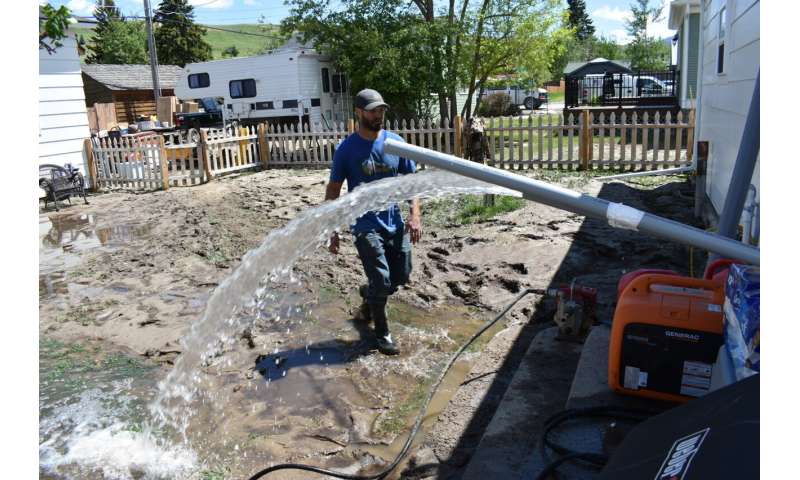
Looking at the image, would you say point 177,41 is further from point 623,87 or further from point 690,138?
point 690,138

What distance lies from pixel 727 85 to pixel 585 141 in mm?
6429

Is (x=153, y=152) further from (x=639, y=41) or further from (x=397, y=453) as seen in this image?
(x=639, y=41)

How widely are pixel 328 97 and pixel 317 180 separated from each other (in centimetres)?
1270

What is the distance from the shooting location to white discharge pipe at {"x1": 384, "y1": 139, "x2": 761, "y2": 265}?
73.7 inches

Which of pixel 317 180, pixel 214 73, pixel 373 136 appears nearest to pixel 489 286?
pixel 373 136

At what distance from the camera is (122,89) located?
37.2 m

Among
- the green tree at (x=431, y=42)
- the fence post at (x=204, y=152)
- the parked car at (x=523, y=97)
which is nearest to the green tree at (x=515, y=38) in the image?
the green tree at (x=431, y=42)

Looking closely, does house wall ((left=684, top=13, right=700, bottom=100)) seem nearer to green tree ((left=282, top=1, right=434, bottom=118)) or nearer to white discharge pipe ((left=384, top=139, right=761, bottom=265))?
green tree ((left=282, top=1, right=434, bottom=118))

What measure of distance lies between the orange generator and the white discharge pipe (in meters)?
1.00

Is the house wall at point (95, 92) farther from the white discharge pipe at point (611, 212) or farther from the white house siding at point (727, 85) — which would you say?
the white discharge pipe at point (611, 212)

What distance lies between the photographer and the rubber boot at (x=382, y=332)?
4.81 metres

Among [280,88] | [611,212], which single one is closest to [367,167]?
[611,212]

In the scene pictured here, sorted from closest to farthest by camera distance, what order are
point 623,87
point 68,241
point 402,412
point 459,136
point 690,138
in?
point 402,412, point 68,241, point 690,138, point 459,136, point 623,87

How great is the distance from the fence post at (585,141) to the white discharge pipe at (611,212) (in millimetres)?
11154
